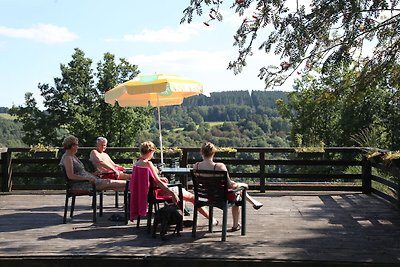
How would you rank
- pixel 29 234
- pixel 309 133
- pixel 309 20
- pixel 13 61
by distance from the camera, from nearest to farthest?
1. pixel 309 20
2. pixel 29 234
3. pixel 309 133
4. pixel 13 61

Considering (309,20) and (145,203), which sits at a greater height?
(309,20)

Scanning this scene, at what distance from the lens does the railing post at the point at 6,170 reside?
932 cm

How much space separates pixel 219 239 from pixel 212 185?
558 mm

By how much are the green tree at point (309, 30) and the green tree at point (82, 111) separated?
2814cm

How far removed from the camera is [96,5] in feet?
16.9

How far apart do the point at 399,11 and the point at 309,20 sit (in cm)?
90

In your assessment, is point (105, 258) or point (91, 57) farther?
point (91, 57)

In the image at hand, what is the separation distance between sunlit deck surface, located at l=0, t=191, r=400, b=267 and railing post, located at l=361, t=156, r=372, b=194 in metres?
1.15

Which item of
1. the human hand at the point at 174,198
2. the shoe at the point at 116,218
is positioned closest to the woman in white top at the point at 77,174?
the shoe at the point at 116,218

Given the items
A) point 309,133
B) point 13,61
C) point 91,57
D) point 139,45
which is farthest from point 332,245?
point 91,57

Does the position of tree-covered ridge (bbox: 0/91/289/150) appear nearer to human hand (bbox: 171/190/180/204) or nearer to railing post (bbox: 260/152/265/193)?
railing post (bbox: 260/152/265/193)

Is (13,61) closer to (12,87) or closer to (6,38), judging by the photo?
(12,87)

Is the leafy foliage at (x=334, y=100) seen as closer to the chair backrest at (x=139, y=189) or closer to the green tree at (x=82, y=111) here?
the chair backrest at (x=139, y=189)

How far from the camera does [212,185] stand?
570 cm
